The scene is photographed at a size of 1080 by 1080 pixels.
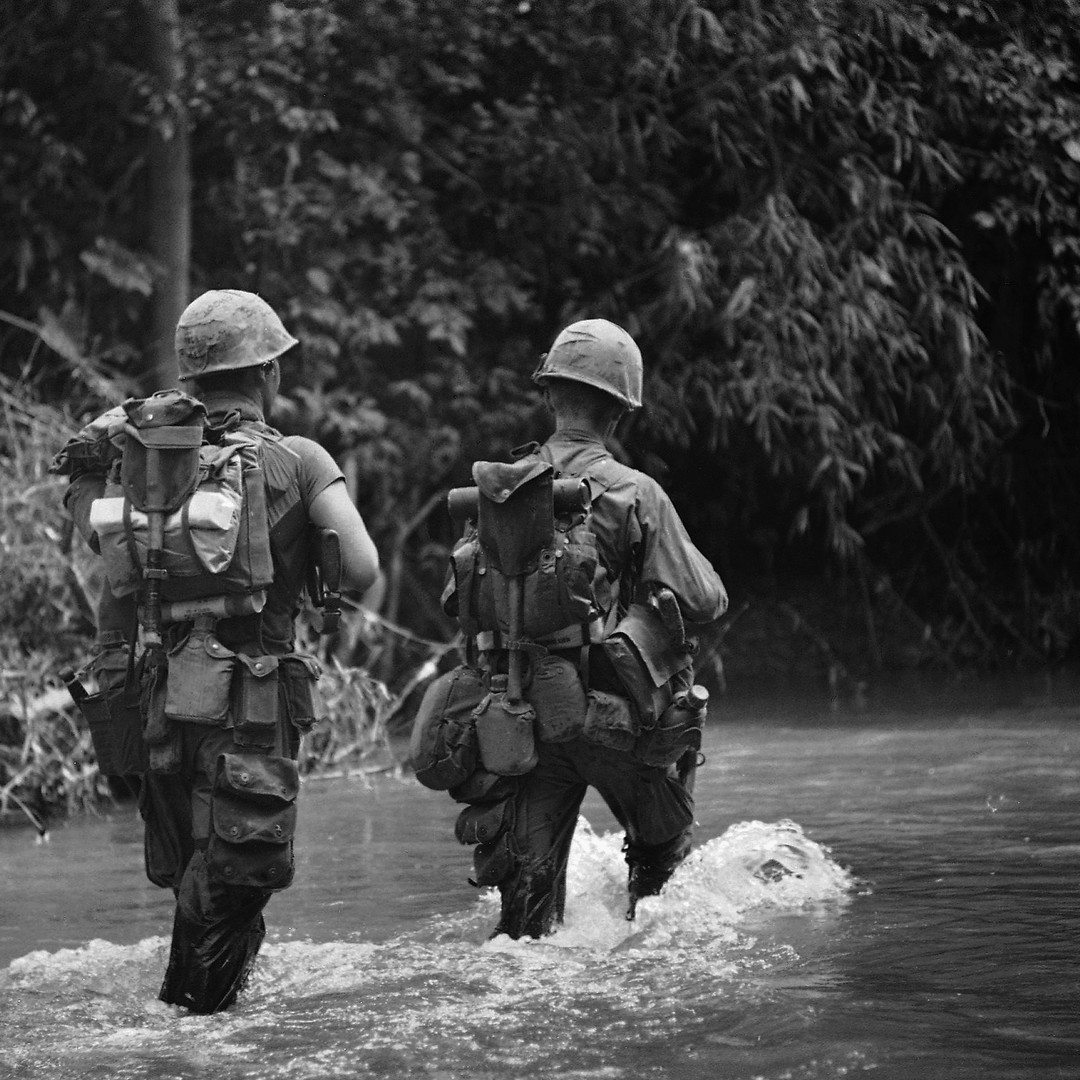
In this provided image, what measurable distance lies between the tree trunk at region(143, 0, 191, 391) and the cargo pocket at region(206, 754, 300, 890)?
264 inches

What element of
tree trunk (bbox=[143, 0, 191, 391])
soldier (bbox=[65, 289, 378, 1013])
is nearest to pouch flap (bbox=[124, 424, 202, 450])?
soldier (bbox=[65, 289, 378, 1013])

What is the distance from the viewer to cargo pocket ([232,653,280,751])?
4.44 m

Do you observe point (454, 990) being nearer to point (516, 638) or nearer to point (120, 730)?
point (516, 638)

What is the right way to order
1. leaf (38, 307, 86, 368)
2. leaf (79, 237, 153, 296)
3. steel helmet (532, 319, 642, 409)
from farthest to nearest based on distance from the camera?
leaf (79, 237, 153, 296) → leaf (38, 307, 86, 368) → steel helmet (532, 319, 642, 409)

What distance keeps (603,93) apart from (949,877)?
7.39m

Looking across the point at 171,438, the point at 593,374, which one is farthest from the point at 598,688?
the point at 171,438

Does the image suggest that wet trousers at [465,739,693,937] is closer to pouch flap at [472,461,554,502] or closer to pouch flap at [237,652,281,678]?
pouch flap at [472,461,554,502]

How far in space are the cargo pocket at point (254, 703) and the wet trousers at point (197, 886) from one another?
4cm

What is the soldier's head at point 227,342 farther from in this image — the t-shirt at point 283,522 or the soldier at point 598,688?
the soldier at point 598,688

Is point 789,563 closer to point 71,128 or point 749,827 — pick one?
point 71,128

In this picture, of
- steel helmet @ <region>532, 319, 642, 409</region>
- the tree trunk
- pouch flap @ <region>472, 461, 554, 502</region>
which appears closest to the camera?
pouch flap @ <region>472, 461, 554, 502</region>

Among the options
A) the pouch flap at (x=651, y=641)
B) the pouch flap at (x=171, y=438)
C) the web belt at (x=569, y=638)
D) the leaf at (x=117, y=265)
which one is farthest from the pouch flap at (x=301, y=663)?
the leaf at (x=117, y=265)

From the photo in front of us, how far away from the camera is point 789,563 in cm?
1473

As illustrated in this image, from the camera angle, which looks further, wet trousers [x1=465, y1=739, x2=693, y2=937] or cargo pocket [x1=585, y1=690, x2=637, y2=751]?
wet trousers [x1=465, y1=739, x2=693, y2=937]
